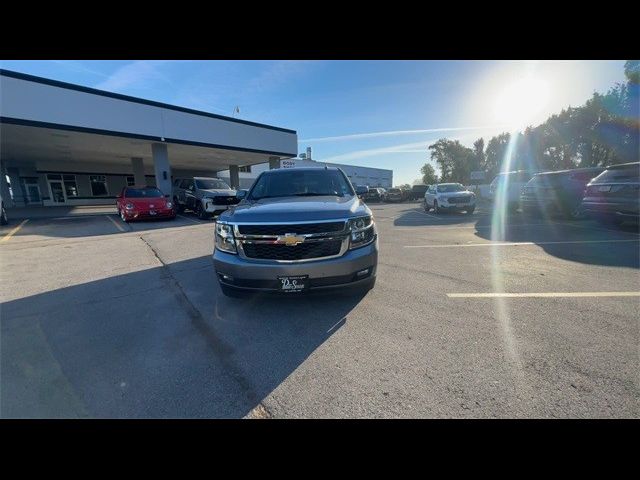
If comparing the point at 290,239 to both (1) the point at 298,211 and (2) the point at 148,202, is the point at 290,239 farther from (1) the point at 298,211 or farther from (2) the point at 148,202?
(2) the point at 148,202

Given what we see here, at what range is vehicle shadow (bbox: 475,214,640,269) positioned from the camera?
522 cm

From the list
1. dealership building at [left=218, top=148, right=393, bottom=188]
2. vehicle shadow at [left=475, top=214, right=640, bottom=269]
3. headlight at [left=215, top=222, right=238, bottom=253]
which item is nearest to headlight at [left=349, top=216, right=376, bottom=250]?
headlight at [left=215, top=222, right=238, bottom=253]

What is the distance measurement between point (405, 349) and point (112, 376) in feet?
8.29

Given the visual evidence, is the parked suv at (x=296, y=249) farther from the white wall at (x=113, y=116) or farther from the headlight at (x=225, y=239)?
the white wall at (x=113, y=116)

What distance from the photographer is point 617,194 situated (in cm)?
691

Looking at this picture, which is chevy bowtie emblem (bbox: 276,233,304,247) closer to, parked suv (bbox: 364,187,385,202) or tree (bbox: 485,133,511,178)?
parked suv (bbox: 364,187,385,202)

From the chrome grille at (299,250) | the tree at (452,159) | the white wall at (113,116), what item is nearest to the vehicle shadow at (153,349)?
the chrome grille at (299,250)

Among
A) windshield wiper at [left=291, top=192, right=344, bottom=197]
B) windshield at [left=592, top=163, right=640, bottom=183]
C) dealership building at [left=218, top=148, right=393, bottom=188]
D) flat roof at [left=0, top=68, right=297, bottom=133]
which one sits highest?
flat roof at [left=0, top=68, right=297, bottom=133]

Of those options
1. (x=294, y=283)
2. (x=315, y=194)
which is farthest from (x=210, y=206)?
(x=294, y=283)

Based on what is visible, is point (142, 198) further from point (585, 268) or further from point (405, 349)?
point (585, 268)

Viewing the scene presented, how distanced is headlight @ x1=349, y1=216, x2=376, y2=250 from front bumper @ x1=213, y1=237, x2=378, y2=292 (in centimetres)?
9

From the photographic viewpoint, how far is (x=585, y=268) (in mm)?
4645

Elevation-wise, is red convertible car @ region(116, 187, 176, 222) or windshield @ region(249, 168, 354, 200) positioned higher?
windshield @ region(249, 168, 354, 200)
